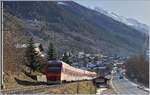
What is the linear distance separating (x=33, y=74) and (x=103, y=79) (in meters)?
0.78

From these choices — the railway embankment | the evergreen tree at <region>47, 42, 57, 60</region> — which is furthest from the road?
the evergreen tree at <region>47, 42, 57, 60</region>

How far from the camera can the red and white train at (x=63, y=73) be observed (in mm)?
9148

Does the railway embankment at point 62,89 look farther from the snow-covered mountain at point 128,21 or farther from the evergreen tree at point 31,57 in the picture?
the snow-covered mountain at point 128,21

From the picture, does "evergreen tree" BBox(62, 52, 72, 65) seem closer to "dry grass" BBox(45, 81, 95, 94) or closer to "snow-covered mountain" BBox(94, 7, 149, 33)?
"dry grass" BBox(45, 81, 95, 94)

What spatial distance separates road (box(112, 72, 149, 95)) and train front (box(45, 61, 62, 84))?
618mm

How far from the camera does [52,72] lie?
917cm

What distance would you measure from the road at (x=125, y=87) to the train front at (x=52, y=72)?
0.62m

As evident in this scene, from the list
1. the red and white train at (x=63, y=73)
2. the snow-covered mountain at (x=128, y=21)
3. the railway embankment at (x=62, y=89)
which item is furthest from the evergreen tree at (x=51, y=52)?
the snow-covered mountain at (x=128, y=21)

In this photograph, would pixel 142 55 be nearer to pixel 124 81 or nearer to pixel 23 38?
pixel 124 81

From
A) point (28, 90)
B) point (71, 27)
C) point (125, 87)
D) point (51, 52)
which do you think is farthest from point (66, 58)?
point (125, 87)

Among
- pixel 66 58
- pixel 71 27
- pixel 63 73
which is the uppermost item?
pixel 71 27

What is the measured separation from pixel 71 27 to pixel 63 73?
0.52 metres

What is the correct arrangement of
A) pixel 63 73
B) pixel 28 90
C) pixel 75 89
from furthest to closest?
pixel 63 73, pixel 75 89, pixel 28 90

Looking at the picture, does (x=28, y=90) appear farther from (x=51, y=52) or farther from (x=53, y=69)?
(x=51, y=52)
